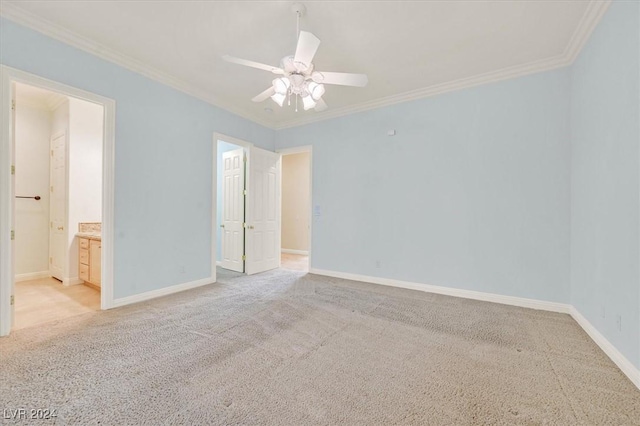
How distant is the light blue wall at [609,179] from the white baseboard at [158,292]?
4675 mm

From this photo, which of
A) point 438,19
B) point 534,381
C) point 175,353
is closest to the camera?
point 534,381

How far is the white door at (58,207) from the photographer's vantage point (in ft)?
14.0

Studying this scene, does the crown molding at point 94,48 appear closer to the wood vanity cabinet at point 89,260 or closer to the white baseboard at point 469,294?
the wood vanity cabinet at point 89,260

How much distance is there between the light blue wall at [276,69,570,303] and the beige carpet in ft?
2.26

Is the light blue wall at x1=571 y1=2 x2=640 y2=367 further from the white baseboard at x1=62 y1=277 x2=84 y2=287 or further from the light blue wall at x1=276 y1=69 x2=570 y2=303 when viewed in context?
the white baseboard at x1=62 y1=277 x2=84 y2=287

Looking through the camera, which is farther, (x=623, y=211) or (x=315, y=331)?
(x=315, y=331)

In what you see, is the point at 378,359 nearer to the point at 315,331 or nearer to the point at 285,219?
the point at 315,331

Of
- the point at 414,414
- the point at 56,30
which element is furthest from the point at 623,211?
the point at 56,30

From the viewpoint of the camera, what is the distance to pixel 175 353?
2.24 m

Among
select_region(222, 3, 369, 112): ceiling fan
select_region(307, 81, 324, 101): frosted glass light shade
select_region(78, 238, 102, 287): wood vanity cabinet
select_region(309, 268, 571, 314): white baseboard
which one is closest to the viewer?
select_region(222, 3, 369, 112): ceiling fan

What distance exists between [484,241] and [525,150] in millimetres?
1246

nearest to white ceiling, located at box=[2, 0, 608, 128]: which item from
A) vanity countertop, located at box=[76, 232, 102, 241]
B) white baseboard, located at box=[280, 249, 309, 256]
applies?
vanity countertop, located at box=[76, 232, 102, 241]

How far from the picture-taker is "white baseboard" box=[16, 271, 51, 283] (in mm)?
4305

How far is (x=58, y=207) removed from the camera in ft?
14.4
